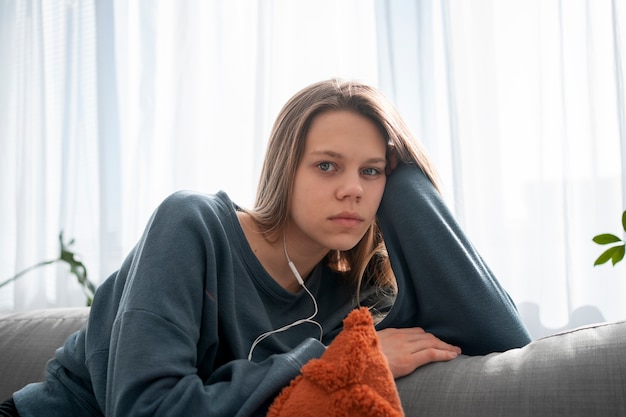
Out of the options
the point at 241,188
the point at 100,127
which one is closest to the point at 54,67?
the point at 100,127

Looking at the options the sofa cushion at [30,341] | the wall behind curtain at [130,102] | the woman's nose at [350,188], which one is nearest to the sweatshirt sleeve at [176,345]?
the woman's nose at [350,188]

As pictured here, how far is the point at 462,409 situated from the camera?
3.54 feet

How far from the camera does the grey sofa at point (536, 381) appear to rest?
3.29ft

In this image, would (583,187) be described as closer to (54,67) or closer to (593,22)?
(593,22)

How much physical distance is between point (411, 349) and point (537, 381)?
0.23 meters

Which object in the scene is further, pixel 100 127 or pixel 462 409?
pixel 100 127

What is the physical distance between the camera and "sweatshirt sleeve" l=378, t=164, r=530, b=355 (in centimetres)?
128

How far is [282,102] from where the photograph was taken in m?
2.27

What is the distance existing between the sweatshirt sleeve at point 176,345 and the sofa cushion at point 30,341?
401 millimetres

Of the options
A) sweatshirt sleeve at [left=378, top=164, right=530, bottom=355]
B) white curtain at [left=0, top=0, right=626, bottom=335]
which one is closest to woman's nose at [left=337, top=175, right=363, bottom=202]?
sweatshirt sleeve at [left=378, top=164, right=530, bottom=355]

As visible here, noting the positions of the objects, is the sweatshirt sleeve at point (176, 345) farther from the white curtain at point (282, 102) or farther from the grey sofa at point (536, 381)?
the white curtain at point (282, 102)

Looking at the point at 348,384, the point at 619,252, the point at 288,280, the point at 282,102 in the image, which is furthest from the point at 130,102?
the point at 619,252

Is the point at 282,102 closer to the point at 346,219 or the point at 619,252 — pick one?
the point at 346,219

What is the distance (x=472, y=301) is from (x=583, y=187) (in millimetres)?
726
